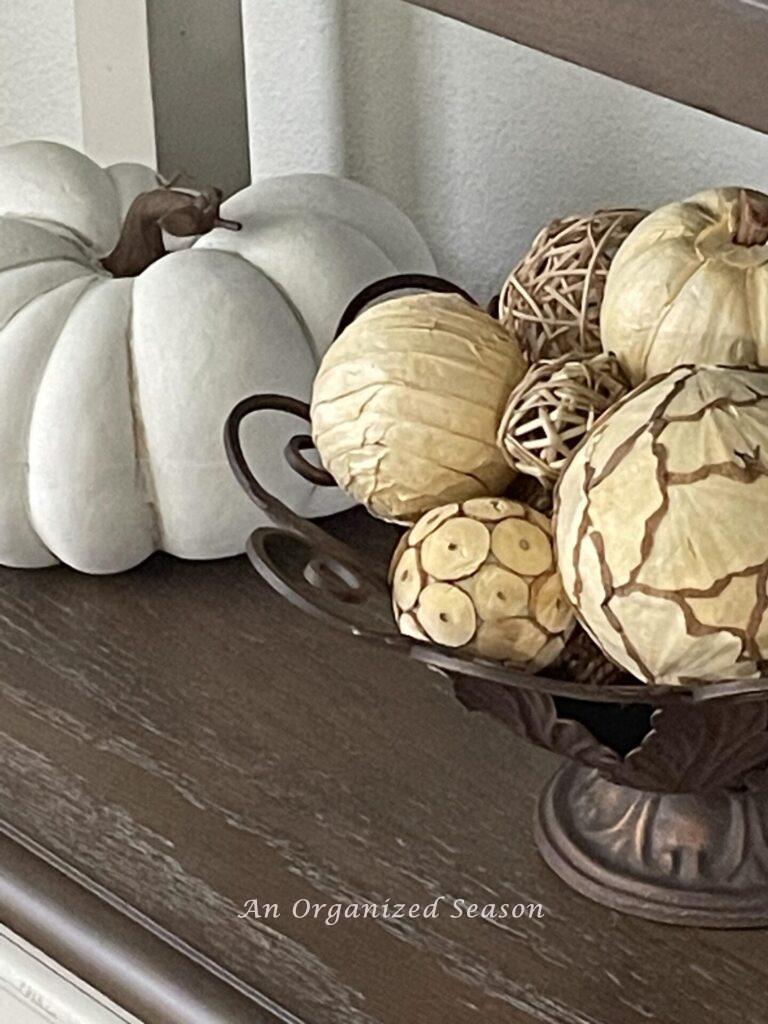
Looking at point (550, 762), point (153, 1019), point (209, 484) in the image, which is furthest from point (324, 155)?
point (153, 1019)

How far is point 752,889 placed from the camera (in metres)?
0.57

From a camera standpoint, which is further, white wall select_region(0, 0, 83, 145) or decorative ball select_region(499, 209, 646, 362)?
white wall select_region(0, 0, 83, 145)

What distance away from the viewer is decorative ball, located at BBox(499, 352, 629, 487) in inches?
19.7

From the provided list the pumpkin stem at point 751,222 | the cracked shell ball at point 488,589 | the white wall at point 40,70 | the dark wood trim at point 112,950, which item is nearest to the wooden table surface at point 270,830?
the dark wood trim at point 112,950

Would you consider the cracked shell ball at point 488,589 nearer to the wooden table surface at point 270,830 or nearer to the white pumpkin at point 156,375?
the wooden table surface at point 270,830

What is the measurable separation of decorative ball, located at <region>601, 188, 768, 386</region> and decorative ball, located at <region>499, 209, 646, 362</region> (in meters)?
0.03

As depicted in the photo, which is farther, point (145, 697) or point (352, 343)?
point (145, 697)

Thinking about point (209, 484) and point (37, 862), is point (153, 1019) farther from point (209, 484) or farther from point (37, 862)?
point (209, 484)

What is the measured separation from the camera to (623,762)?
0.53 meters

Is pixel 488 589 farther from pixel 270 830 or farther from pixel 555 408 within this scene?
pixel 270 830

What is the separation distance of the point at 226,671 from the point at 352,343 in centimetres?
21

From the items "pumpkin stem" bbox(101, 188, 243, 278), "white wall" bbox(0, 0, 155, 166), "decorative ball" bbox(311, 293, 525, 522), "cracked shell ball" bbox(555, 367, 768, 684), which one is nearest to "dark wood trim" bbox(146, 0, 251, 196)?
"white wall" bbox(0, 0, 155, 166)

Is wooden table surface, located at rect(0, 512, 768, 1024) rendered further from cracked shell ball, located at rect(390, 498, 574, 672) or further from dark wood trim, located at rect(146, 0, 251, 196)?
dark wood trim, located at rect(146, 0, 251, 196)

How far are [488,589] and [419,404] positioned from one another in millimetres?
61
